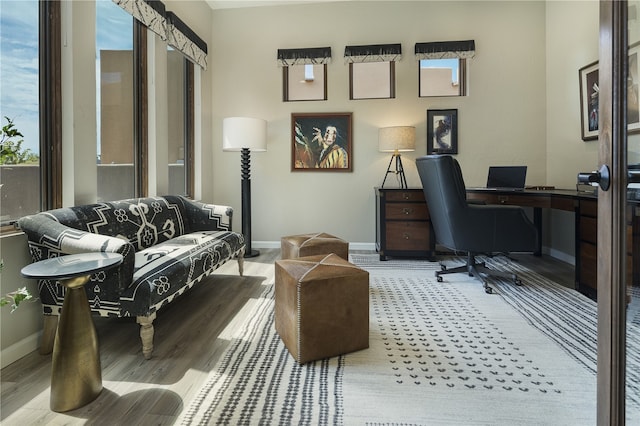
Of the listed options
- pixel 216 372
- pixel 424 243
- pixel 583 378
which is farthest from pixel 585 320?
pixel 216 372

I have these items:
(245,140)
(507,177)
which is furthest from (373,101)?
(507,177)

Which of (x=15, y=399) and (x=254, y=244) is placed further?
(x=254, y=244)

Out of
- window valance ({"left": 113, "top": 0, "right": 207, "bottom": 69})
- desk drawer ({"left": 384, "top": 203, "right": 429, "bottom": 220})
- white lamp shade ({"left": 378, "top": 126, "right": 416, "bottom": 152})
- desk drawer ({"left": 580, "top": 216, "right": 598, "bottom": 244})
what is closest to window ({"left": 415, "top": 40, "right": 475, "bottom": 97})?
white lamp shade ({"left": 378, "top": 126, "right": 416, "bottom": 152})

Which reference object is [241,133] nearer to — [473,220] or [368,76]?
[368,76]

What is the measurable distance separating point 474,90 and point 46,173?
421cm

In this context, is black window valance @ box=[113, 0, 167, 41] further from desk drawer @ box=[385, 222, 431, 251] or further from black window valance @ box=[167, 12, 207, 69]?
desk drawer @ box=[385, 222, 431, 251]

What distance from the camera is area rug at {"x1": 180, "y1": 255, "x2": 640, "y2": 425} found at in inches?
49.3

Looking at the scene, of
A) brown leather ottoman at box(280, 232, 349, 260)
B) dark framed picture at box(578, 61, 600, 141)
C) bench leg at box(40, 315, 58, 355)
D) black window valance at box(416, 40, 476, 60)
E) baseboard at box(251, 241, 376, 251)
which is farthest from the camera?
baseboard at box(251, 241, 376, 251)

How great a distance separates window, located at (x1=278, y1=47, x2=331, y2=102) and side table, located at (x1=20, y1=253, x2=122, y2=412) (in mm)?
3349

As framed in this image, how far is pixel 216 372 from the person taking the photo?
5.05 ft

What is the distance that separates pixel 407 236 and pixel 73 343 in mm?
2940

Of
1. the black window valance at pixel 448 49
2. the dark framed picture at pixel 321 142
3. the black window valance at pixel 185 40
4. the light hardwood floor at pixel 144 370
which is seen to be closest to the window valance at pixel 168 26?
the black window valance at pixel 185 40

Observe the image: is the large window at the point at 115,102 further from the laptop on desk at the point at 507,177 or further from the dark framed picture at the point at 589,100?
the dark framed picture at the point at 589,100

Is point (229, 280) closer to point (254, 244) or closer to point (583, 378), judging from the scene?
point (254, 244)
